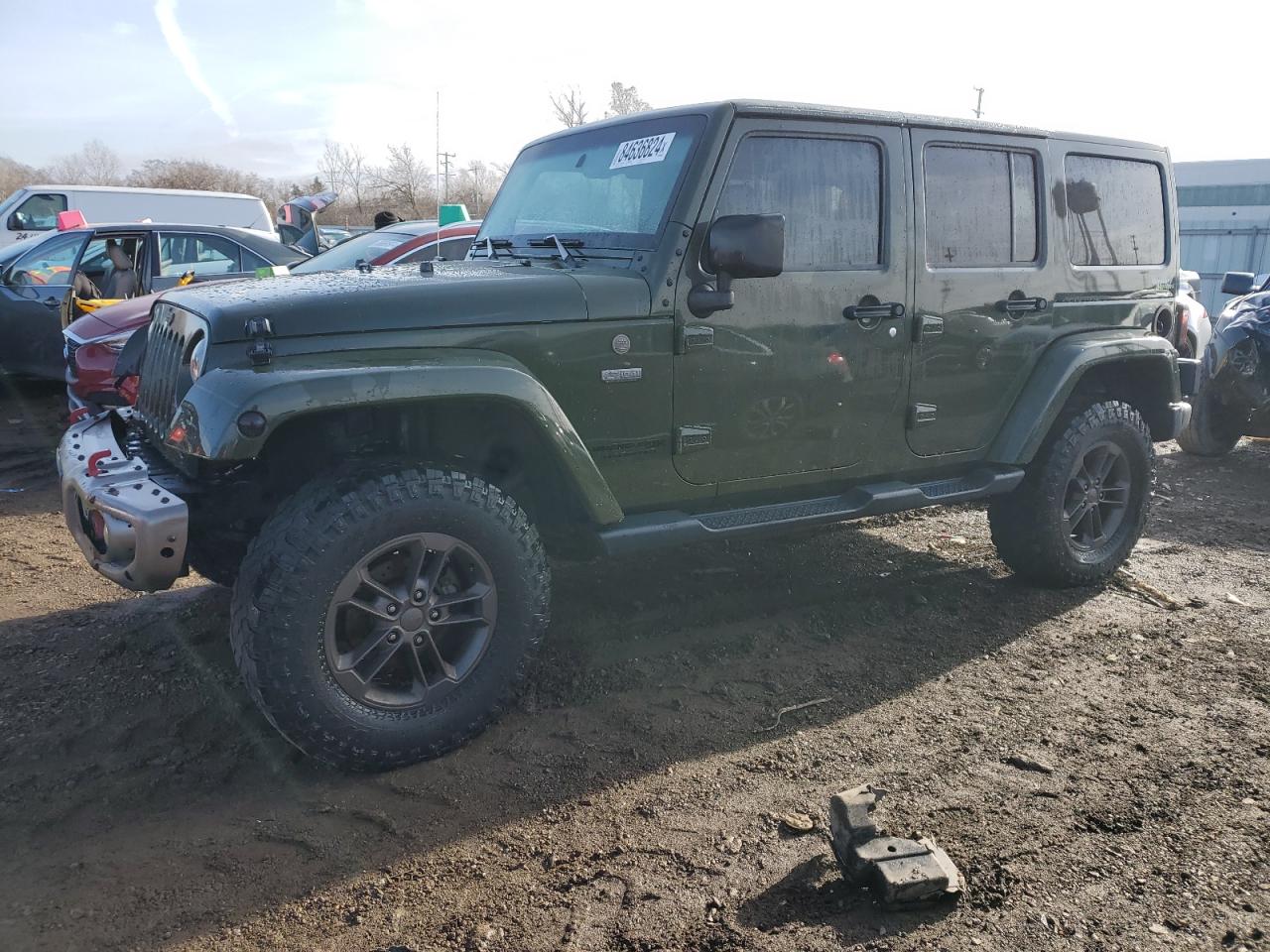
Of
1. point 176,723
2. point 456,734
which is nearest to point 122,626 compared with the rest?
point 176,723

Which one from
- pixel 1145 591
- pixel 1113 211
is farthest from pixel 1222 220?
pixel 1145 591

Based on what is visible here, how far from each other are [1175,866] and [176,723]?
3062 mm

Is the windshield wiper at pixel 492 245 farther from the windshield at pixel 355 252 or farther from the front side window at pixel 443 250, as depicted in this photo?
the windshield at pixel 355 252

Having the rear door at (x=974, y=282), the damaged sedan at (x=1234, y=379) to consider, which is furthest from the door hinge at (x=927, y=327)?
the damaged sedan at (x=1234, y=379)

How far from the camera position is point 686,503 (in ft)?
12.0

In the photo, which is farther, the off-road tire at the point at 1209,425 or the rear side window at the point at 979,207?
the off-road tire at the point at 1209,425

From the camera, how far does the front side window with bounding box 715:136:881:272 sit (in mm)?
3516

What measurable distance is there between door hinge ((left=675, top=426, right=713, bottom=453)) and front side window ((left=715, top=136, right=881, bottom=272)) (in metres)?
0.70

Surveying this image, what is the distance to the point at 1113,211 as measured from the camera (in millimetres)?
4605

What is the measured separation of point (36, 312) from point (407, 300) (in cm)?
742

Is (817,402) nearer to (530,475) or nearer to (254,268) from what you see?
(530,475)

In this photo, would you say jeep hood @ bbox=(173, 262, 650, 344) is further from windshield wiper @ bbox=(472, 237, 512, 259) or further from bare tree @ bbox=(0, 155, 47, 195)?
bare tree @ bbox=(0, 155, 47, 195)

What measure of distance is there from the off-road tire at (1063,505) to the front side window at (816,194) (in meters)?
1.42

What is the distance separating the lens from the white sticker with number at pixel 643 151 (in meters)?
3.52
